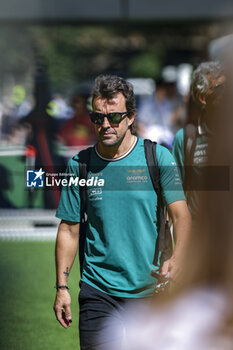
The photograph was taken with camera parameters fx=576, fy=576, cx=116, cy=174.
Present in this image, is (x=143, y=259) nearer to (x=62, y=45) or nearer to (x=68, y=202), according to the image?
(x=68, y=202)

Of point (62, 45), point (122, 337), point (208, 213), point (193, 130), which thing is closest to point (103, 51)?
point (62, 45)

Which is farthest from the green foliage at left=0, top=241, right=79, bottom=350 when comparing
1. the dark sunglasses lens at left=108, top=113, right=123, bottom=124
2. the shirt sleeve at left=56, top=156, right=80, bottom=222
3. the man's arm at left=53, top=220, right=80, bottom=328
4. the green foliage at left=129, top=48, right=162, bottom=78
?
the green foliage at left=129, top=48, right=162, bottom=78

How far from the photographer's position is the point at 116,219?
2.53 metres

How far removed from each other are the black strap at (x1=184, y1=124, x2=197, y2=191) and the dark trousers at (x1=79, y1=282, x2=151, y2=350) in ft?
1.88

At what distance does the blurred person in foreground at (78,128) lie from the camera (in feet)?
8.86

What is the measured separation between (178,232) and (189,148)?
52 centimetres

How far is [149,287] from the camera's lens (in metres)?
2.51

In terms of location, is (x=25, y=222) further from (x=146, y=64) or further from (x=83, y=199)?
(x=146, y=64)

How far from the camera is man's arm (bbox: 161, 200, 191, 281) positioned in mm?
2385

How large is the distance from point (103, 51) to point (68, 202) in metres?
0.73

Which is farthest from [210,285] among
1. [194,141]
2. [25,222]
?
[25,222]

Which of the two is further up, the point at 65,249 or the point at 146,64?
the point at 146,64

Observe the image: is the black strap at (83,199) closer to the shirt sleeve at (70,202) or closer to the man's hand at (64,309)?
the shirt sleeve at (70,202)

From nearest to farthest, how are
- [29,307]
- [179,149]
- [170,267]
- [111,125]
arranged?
[170,267] → [111,125] → [179,149] → [29,307]
